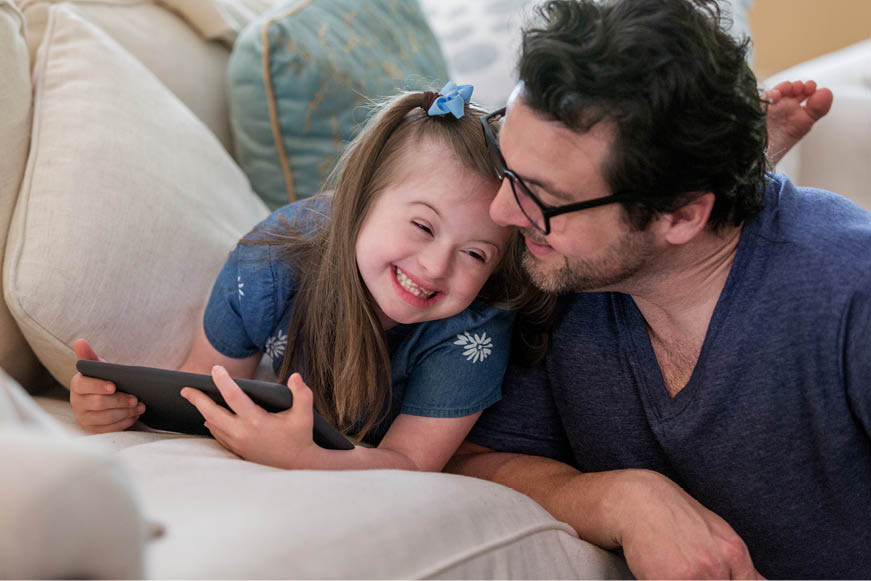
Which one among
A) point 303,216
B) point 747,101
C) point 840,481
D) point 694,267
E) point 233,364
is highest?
point 747,101

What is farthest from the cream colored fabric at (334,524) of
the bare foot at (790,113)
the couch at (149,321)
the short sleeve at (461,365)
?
the bare foot at (790,113)

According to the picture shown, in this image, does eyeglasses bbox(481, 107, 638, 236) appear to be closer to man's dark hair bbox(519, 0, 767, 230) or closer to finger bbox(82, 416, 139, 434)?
man's dark hair bbox(519, 0, 767, 230)

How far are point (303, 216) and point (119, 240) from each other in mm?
301

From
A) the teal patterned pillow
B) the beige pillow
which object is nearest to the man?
the beige pillow

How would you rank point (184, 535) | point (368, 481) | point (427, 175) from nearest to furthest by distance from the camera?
point (184, 535) < point (368, 481) < point (427, 175)

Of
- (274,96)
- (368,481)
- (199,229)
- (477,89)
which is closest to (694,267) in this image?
(368,481)

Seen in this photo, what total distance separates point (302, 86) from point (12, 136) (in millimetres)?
613

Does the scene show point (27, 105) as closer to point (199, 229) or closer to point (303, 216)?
point (199, 229)

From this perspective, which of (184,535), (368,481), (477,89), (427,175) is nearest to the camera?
(184,535)

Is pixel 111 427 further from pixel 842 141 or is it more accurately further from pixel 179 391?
pixel 842 141

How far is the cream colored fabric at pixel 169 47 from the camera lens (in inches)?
59.9

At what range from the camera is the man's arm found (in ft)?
3.15

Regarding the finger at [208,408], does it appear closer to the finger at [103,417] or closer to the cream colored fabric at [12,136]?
the finger at [103,417]

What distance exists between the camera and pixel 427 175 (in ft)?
3.81
